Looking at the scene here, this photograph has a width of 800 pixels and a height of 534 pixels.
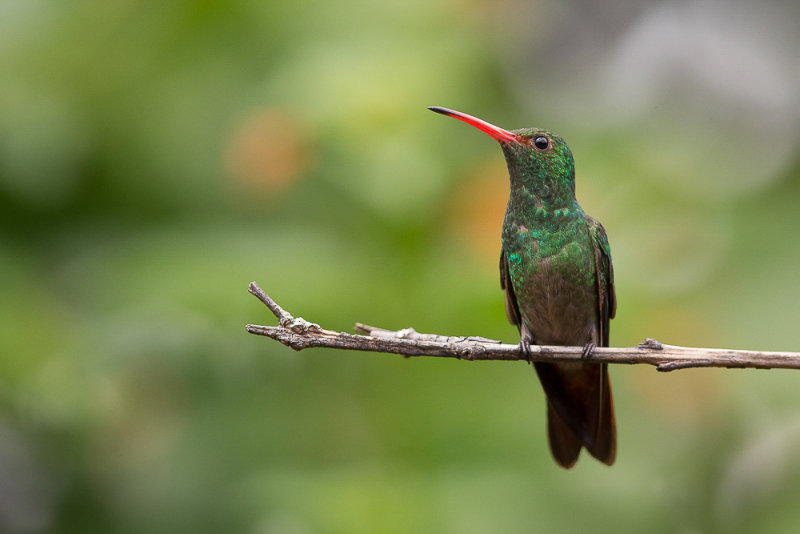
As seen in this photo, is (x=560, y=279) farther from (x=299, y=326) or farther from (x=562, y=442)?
(x=299, y=326)

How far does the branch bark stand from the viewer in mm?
2195

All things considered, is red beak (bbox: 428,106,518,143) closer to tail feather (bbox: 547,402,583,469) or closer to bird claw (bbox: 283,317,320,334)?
bird claw (bbox: 283,317,320,334)

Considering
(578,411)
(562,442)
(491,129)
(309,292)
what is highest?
(491,129)

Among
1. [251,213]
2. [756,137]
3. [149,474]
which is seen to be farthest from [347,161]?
[756,137]

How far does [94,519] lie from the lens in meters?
4.12

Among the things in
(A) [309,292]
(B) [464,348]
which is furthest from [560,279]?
(A) [309,292]

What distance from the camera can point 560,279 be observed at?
3.18 m

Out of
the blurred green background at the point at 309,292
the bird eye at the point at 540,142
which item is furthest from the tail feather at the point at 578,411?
the bird eye at the point at 540,142

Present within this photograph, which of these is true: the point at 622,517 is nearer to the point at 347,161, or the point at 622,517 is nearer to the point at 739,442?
the point at 739,442

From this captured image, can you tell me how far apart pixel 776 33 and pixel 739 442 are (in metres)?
4.92

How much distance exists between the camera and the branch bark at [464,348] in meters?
2.20

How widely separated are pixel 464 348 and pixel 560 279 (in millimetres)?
796

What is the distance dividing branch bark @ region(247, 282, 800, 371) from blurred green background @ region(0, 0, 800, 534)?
1132mm

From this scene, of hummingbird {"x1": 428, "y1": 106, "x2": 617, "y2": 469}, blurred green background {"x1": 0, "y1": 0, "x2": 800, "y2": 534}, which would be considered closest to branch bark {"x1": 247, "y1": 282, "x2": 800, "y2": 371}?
hummingbird {"x1": 428, "y1": 106, "x2": 617, "y2": 469}
